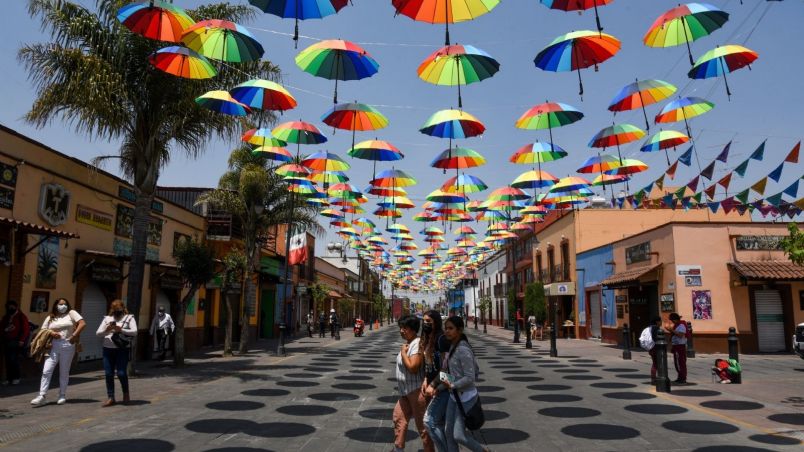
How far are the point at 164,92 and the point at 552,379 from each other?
40.0 ft

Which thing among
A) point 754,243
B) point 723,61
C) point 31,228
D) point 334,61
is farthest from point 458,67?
point 754,243

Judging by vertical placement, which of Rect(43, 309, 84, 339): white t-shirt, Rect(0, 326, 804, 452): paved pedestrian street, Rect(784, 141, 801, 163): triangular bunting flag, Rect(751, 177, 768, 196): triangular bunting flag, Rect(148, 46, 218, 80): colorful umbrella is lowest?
Rect(0, 326, 804, 452): paved pedestrian street

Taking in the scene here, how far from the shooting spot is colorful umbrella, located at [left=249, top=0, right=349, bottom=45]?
8461 mm

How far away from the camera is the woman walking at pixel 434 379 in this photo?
204 inches

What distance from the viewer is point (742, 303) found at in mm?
20641

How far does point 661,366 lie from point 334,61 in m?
9.02

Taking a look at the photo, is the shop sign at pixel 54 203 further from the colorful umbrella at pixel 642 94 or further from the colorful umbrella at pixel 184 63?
the colorful umbrella at pixel 642 94

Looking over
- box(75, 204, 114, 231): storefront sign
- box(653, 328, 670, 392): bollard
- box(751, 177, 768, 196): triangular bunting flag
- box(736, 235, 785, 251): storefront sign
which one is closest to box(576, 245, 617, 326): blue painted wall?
box(736, 235, 785, 251): storefront sign

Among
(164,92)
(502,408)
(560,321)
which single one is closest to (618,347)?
(560,321)

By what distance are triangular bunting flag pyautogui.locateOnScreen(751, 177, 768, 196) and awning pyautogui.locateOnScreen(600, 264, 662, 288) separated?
639 cm

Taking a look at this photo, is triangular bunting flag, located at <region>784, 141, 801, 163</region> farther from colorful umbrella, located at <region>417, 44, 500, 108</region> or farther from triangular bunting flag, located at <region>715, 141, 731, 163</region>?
colorful umbrella, located at <region>417, 44, 500, 108</region>

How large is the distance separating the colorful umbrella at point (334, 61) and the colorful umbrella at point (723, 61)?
6.57 meters

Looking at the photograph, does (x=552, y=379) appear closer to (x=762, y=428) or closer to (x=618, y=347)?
(x=762, y=428)

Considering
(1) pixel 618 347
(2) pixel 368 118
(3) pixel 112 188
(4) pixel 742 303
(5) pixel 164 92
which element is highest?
(5) pixel 164 92
